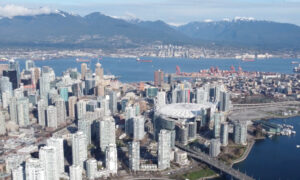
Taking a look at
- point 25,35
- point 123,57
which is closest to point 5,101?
point 123,57

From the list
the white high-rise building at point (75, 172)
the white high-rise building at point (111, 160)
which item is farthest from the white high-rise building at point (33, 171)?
the white high-rise building at point (111, 160)

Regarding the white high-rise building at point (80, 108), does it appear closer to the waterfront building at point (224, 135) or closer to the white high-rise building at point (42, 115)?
the white high-rise building at point (42, 115)

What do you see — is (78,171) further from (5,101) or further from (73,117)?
(5,101)

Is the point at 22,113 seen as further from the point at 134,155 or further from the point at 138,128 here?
the point at 134,155

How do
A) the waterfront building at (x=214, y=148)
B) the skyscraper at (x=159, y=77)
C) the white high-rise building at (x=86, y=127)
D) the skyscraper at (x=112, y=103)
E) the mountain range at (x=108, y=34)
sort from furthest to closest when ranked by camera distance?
1. the mountain range at (x=108, y=34)
2. the skyscraper at (x=159, y=77)
3. the skyscraper at (x=112, y=103)
4. the white high-rise building at (x=86, y=127)
5. the waterfront building at (x=214, y=148)

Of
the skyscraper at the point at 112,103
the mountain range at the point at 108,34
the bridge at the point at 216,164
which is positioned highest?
the mountain range at the point at 108,34
